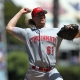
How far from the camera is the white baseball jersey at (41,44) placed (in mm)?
6504

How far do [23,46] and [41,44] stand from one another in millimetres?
29438

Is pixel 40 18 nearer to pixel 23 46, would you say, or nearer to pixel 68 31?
pixel 68 31

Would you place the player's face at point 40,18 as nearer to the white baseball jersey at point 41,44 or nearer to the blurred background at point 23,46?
the white baseball jersey at point 41,44

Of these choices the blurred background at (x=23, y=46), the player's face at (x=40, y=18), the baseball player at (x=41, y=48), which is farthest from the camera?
the blurred background at (x=23, y=46)

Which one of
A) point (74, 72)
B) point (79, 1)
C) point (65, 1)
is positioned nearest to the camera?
point (74, 72)

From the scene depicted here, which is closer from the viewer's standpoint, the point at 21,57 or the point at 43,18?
the point at 43,18

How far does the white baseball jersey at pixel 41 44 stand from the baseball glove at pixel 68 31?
0.08 metres

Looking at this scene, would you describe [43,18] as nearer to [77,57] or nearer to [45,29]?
[45,29]

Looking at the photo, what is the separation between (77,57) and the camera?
44.0m

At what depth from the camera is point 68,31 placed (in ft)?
21.5

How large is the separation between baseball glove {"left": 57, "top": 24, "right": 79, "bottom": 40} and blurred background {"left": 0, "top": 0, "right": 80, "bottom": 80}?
371 inches

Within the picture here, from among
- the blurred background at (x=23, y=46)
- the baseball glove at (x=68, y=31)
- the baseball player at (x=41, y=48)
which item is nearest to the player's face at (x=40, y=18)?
the baseball player at (x=41, y=48)

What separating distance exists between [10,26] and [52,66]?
91 cm

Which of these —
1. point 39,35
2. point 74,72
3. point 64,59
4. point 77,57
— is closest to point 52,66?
point 39,35
